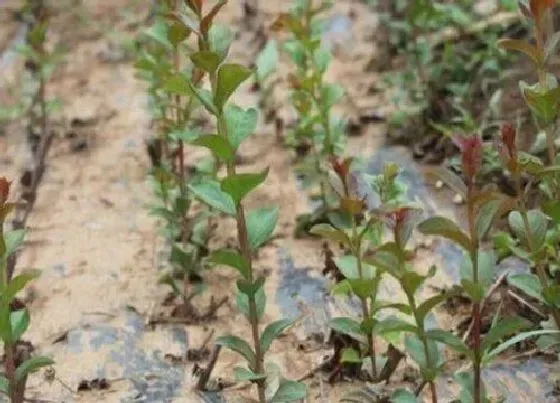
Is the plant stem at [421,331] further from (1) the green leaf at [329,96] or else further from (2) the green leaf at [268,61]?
(2) the green leaf at [268,61]

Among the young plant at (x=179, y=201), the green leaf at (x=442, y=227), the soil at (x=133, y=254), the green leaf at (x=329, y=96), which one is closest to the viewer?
the green leaf at (x=442, y=227)

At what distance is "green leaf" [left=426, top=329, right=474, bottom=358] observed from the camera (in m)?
1.40

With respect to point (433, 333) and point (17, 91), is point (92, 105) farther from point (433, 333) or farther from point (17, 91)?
point (433, 333)

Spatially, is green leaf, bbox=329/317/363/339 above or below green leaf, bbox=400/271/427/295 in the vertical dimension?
below

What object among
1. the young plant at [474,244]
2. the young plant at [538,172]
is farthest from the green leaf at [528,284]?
the young plant at [474,244]

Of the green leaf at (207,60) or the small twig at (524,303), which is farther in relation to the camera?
the small twig at (524,303)

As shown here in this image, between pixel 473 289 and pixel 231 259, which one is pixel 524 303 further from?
pixel 231 259

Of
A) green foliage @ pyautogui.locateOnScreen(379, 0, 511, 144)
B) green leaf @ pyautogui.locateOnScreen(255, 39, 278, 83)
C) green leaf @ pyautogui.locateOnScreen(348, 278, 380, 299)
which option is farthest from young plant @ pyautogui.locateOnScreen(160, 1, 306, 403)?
green leaf @ pyautogui.locateOnScreen(255, 39, 278, 83)

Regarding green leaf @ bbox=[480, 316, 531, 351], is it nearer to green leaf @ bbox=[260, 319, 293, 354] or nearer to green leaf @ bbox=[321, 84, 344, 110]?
green leaf @ bbox=[260, 319, 293, 354]

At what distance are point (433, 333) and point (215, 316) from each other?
1.90 ft

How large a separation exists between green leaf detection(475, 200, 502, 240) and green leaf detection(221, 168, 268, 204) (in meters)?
0.28

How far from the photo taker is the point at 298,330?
1846 mm

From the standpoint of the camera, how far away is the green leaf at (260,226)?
1497 millimetres

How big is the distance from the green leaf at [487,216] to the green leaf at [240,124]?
321 mm
